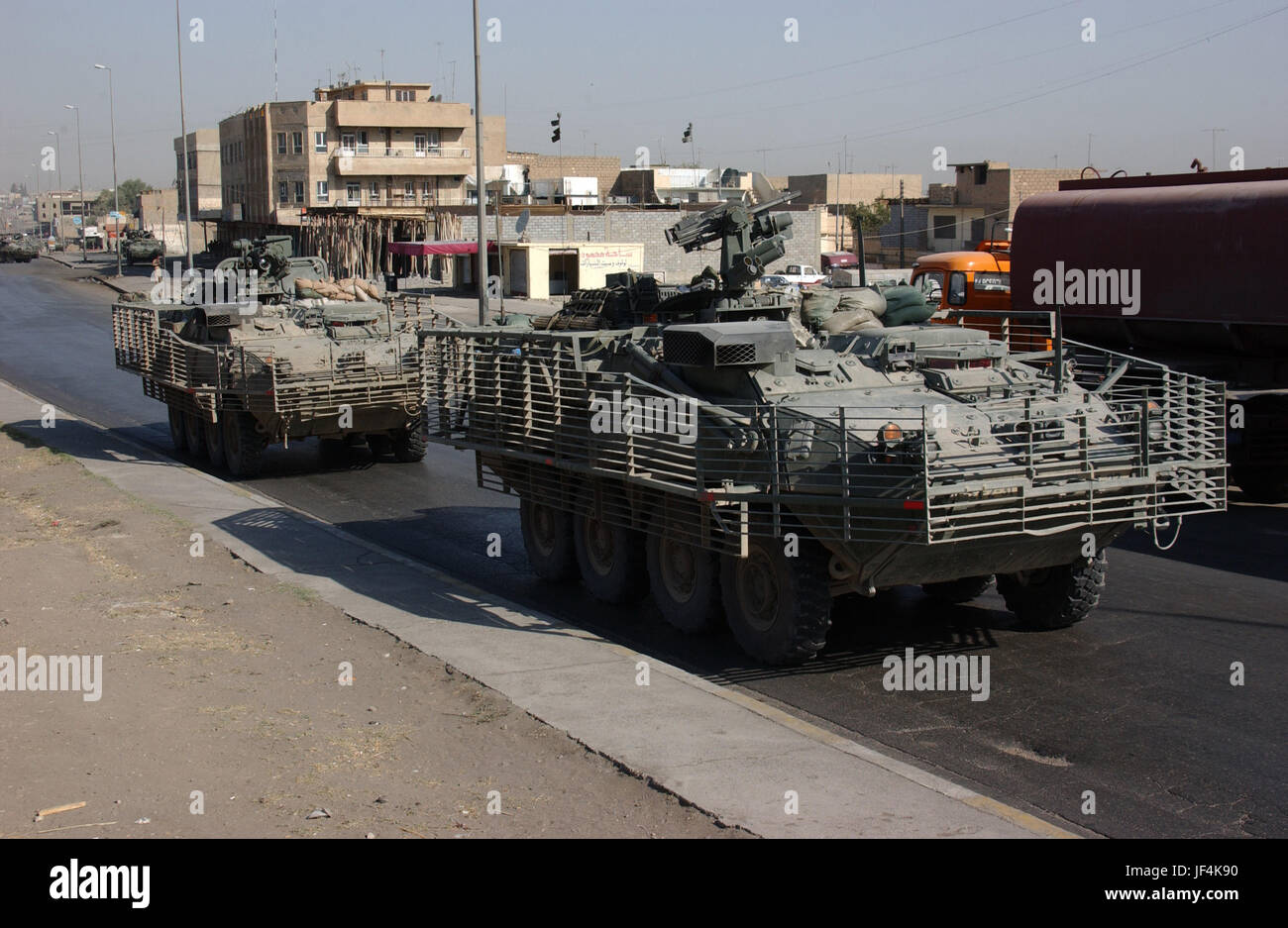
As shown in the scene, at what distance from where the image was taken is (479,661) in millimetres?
8945

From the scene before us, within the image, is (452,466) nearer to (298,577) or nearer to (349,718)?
(298,577)

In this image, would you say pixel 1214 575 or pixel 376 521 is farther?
pixel 376 521

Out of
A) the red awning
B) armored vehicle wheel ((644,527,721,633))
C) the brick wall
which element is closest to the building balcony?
the red awning

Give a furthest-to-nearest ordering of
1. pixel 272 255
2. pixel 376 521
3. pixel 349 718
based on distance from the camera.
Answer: pixel 272 255
pixel 376 521
pixel 349 718

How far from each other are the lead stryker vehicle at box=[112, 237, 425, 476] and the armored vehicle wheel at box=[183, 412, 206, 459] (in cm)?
2

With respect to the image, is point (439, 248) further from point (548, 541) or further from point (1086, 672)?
point (1086, 672)

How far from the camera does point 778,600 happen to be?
8.89 metres

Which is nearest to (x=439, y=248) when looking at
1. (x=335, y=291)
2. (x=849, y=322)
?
(x=335, y=291)

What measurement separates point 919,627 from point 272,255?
13341 mm

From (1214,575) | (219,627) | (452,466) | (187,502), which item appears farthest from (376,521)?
(1214,575)

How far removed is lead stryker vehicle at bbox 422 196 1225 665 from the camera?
26.7 ft

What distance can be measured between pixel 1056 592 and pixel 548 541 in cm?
427

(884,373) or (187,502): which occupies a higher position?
(884,373)

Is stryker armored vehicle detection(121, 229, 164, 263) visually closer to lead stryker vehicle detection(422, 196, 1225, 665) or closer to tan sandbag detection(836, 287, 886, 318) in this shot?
lead stryker vehicle detection(422, 196, 1225, 665)
